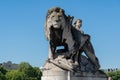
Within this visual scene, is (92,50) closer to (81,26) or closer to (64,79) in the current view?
(81,26)

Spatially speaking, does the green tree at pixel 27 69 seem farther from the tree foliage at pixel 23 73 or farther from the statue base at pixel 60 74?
the statue base at pixel 60 74

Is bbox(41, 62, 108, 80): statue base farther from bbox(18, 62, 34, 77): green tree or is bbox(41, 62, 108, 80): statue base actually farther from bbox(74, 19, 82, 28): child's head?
bbox(18, 62, 34, 77): green tree

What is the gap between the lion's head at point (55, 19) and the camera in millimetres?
22625

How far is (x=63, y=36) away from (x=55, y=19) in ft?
3.26

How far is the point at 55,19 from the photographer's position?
22594 mm

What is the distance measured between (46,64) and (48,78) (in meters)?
0.76

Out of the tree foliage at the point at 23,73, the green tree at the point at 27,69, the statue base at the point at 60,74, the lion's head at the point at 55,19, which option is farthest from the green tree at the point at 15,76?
the lion's head at the point at 55,19

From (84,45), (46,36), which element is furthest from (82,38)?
(46,36)

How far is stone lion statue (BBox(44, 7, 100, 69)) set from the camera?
2277cm

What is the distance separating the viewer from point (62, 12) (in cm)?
2286

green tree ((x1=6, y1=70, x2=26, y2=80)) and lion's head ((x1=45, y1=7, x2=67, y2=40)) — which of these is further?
green tree ((x1=6, y1=70, x2=26, y2=80))

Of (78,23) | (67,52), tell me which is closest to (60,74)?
Result: (67,52)

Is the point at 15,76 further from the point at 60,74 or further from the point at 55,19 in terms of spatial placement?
the point at 60,74

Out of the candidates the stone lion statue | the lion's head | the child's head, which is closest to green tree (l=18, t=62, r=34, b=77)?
the child's head
